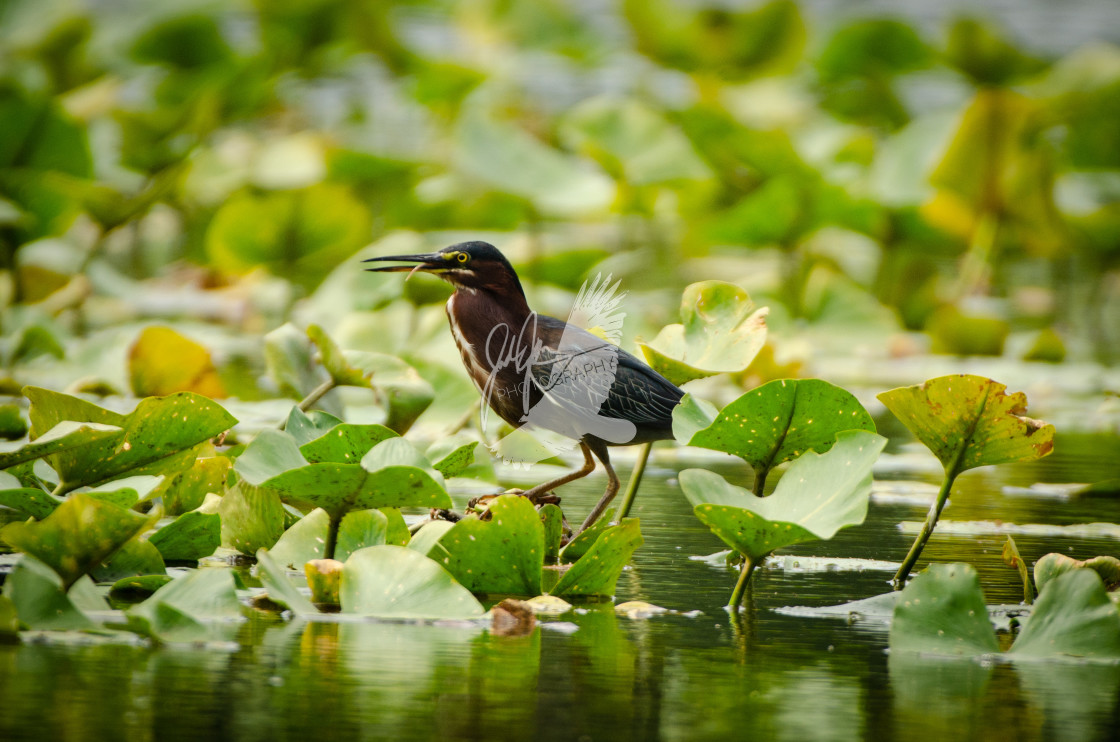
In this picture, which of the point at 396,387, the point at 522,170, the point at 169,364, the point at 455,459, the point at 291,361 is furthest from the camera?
the point at 522,170

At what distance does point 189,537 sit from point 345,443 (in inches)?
15.6

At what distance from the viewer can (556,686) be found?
1999 mm

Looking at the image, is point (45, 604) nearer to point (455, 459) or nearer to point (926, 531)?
point (455, 459)

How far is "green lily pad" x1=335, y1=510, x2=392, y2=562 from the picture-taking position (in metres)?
2.56

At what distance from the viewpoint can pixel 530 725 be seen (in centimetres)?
180

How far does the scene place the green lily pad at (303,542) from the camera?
2.68 meters

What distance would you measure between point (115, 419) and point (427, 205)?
5.41 meters

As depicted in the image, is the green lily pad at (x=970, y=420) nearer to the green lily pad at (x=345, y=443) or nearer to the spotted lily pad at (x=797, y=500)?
the spotted lily pad at (x=797, y=500)

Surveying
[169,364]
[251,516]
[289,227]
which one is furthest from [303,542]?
[289,227]

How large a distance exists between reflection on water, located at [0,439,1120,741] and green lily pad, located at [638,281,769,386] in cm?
70

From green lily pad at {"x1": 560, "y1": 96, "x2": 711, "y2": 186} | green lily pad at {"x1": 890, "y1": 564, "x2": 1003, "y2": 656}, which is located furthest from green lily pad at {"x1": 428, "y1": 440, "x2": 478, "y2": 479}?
green lily pad at {"x1": 560, "y1": 96, "x2": 711, "y2": 186}

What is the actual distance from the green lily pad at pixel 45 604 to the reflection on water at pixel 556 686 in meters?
0.04

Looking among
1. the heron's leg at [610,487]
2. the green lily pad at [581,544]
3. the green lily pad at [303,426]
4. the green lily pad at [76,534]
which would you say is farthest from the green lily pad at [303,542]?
the heron's leg at [610,487]

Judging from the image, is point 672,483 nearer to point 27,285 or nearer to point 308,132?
point 27,285
